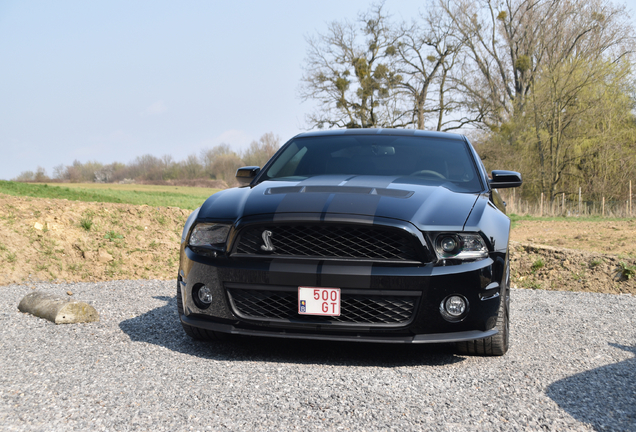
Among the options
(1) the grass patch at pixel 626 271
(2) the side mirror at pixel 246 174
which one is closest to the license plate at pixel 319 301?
(2) the side mirror at pixel 246 174

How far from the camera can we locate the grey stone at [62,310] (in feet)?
15.2

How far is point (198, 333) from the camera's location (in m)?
3.93

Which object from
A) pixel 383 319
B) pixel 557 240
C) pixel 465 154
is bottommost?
pixel 557 240

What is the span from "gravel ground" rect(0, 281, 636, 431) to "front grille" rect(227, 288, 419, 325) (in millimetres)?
303

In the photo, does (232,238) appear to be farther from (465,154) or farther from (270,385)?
(465,154)

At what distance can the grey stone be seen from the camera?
15.2 ft

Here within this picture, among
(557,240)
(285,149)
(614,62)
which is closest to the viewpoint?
(285,149)

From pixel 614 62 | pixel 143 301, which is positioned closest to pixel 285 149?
pixel 143 301

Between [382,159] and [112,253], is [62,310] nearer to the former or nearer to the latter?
[382,159]

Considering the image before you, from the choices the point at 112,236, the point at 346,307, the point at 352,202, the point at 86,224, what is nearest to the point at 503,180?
the point at 352,202

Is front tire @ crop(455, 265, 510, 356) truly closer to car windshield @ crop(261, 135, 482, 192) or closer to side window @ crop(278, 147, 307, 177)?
car windshield @ crop(261, 135, 482, 192)

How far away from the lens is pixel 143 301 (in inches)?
226

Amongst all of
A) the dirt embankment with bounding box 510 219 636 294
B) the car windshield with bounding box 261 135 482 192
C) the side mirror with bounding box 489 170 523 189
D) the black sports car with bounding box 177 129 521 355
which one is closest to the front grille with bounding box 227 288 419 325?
the black sports car with bounding box 177 129 521 355

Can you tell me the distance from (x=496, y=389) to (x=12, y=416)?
2409mm
